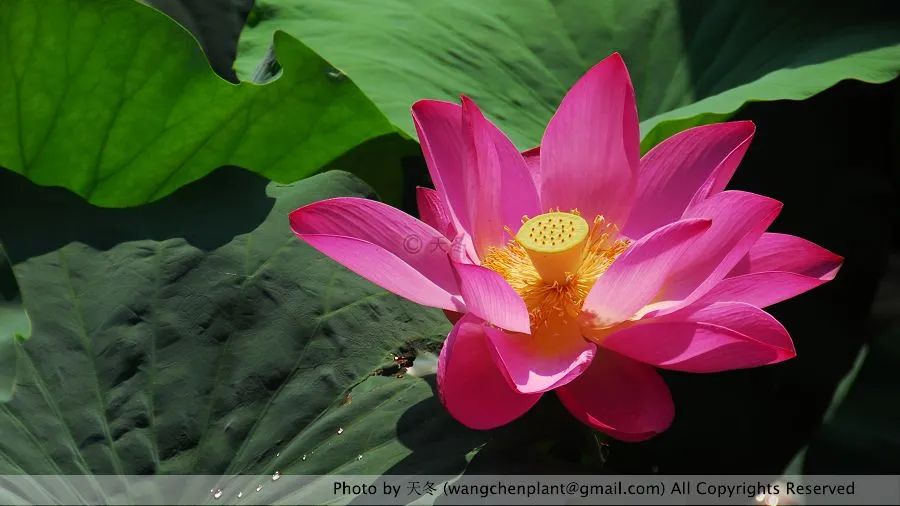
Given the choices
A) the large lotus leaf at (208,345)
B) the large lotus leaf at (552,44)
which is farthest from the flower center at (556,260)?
the large lotus leaf at (552,44)

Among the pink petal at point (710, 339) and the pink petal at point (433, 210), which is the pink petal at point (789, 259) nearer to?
the pink petal at point (710, 339)

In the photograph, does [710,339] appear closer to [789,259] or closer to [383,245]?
[789,259]

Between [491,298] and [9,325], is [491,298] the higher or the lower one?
the higher one

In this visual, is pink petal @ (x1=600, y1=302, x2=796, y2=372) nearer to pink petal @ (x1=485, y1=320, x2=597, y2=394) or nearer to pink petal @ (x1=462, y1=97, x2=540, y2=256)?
pink petal @ (x1=485, y1=320, x2=597, y2=394)

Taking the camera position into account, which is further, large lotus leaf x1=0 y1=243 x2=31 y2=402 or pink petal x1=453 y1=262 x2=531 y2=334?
large lotus leaf x1=0 y1=243 x2=31 y2=402

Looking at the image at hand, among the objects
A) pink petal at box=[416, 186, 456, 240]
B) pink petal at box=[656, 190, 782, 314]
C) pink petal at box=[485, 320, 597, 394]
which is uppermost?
pink petal at box=[656, 190, 782, 314]

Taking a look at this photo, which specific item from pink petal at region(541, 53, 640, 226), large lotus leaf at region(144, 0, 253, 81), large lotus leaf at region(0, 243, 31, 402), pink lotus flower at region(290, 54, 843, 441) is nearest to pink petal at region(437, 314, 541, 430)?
pink lotus flower at region(290, 54, 843, 441)

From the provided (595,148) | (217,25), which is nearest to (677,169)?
(595,148)
